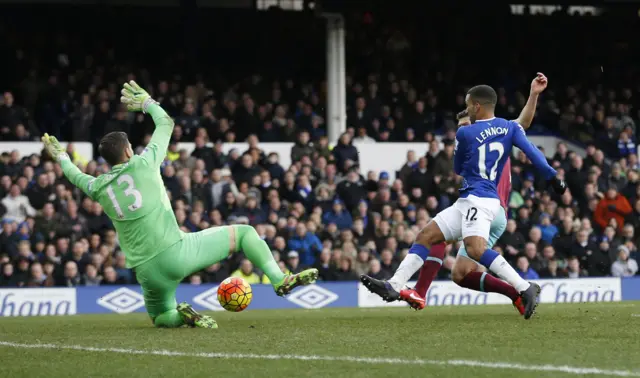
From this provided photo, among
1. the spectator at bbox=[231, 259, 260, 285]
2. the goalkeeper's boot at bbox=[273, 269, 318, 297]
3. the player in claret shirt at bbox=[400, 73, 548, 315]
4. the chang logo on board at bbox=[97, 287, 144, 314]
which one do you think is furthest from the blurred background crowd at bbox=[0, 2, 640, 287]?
the goalkeeper's boot at bbox=[273, 269, 318, 297]

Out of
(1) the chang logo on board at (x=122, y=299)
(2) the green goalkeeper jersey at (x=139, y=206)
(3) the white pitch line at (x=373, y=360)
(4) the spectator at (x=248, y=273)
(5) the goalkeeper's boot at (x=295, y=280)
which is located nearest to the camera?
(3) the white pitch line at (x=373, y=360)

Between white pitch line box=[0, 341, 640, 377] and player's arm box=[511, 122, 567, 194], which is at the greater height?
player's arm box=[511, 122, 567, 194]

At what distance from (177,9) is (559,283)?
11924mm

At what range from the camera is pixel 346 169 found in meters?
21.8

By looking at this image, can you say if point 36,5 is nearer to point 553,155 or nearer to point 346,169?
point 346,169

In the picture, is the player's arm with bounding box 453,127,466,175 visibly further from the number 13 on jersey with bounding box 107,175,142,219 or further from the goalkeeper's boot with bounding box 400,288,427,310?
the number 13 on jersey with bounding box 107,175,142,219

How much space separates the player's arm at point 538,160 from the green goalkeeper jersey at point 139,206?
10.9 feet

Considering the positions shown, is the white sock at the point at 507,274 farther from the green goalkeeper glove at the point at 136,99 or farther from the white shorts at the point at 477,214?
the green goalkeeper glove at the point at 136,99

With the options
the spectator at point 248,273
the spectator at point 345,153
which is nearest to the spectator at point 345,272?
the spectator at point 248,273

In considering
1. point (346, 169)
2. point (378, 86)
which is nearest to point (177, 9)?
point (378, 86)

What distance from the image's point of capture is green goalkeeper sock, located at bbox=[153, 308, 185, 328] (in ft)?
34.4

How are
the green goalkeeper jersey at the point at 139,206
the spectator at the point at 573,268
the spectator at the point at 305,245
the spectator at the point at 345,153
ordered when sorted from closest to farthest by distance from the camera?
the green goalkeeper jersey at the point at 139,206, the spectator at the point at 305,245, the spectator at the point at 573,268, the spectator at the point at 345,153

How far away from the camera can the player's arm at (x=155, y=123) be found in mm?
10273

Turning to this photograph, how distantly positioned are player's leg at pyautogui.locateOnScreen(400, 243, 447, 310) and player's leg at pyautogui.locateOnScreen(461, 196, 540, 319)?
2.26 ft
